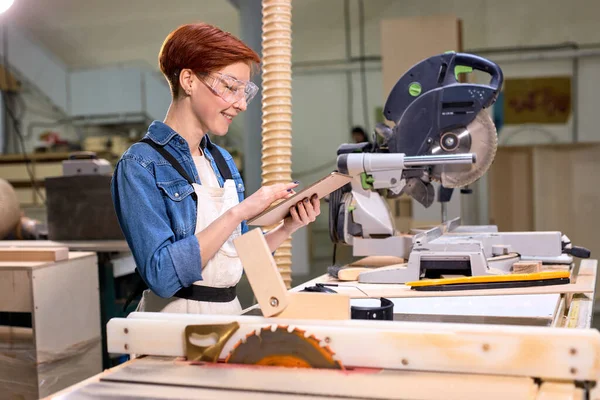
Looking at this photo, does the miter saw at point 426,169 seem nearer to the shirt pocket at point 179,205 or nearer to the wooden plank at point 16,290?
the shirt pocket at point 179,205

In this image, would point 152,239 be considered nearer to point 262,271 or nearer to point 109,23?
point 262,271

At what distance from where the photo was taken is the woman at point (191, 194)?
4.30 ft

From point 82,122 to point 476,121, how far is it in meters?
6.89

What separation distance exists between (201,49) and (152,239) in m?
0.44

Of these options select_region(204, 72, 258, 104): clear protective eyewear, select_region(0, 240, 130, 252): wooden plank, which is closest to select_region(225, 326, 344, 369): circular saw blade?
select_region(204, 72, 258, 104): clear protective eyewear

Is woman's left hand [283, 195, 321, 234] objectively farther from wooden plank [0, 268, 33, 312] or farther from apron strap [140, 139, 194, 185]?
wooden plank [0, 268, 33, 312]

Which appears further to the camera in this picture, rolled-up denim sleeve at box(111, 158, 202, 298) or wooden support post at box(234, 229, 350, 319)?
rolled-up denim sleeve at box(111, 158, 202, 298)

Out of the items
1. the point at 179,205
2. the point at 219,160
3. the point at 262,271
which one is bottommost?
the point at 262,271

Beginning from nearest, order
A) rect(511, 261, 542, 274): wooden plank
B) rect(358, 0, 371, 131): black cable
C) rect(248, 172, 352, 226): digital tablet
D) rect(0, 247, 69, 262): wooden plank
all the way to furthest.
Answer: rect(248, 172, 352, 226): digital tablet, rect(511, 261, 542, 274): wooden plank, rect(0, 247, 69, 262): wooden plank, rect(358, 0, 371, 131): black cable

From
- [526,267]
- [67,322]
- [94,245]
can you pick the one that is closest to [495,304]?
[526,267]

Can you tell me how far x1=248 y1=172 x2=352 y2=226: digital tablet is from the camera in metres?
1.28

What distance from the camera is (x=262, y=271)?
1.05 m

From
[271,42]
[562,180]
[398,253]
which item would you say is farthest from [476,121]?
[562,180]

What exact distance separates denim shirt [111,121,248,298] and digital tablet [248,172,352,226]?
0.48 feet
